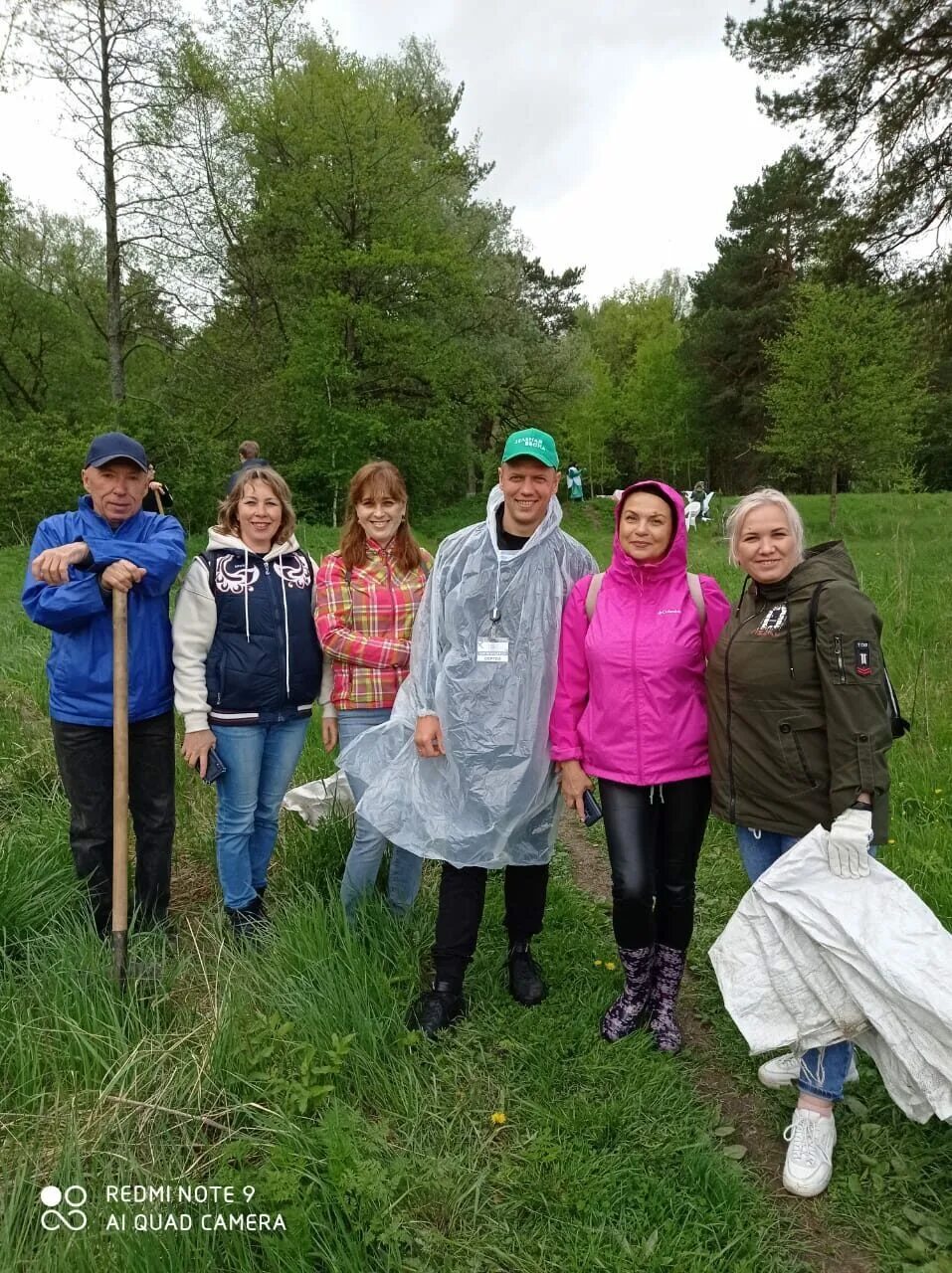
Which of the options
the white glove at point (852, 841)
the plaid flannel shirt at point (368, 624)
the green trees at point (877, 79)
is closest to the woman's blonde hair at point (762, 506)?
the white glove at point (852, 841)

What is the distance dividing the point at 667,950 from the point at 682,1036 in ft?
1.06

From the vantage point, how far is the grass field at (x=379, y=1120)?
6.09ft

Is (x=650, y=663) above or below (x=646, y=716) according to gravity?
above

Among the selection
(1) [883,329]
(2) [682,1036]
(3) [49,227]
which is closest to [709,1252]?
(2) [682,1036]

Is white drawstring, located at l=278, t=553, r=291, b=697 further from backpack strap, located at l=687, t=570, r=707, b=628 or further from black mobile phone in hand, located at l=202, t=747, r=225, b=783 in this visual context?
backpack strap, located at l=687, t=570, r=707, b=628

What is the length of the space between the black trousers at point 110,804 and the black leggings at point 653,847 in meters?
1.71

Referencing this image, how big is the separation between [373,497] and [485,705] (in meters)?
0.94

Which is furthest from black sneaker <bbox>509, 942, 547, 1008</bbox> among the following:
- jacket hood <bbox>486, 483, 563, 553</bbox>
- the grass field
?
jacket hood <bbox>486, 483, 563, 553</bbox>

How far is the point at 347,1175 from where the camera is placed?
193 centimetres

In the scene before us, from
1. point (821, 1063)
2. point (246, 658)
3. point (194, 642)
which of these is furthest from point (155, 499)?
point (821, 1063)

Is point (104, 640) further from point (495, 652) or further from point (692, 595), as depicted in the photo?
point (692, 595)

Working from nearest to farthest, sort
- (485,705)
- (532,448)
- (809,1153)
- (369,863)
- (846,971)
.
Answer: (846,971) → (809,1153) → (532,448) → (485,705) → (369,863)

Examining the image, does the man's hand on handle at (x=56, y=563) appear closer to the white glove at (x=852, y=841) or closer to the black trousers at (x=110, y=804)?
the black trousers at (x=110, y=804)

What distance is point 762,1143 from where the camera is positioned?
88.3 inches
